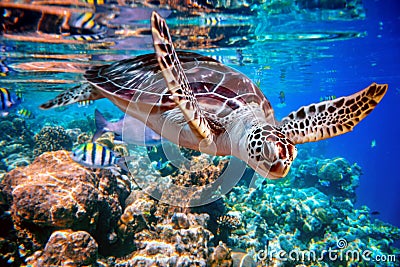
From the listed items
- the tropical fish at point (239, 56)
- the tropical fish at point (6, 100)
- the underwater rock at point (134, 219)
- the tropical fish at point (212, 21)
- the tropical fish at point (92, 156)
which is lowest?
the underwater rock at point (134, 219)

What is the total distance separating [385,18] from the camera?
1149 centimetres

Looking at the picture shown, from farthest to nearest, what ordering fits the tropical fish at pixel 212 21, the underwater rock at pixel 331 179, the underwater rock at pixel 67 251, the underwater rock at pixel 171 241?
the underwater rock at pixel 331 179
the tropical fish at pixel 212 21
the underwater rock at pixel 171 241
the underwater rock at pixel 67 251

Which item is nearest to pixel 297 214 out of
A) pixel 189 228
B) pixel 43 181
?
pixel 189 228

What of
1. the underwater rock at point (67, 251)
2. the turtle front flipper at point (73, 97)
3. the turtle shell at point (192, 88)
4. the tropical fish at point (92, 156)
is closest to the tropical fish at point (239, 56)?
the turtle shell at point (192, 88)

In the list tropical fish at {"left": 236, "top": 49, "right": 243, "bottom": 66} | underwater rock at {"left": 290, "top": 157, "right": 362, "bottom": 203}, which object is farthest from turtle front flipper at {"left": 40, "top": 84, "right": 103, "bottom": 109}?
underwater rock at {"left": 290, "top": 157, "right": 362, "bottom": 203}

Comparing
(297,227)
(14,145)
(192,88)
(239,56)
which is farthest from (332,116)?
(14,145)

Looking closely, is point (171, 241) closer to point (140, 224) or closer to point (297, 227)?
point (140, 224)

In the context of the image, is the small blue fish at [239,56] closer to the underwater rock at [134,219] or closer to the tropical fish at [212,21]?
the tropical fish at [212,21]

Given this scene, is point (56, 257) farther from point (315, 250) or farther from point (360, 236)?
point (360, 236)

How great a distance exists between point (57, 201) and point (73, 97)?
87.7 inches

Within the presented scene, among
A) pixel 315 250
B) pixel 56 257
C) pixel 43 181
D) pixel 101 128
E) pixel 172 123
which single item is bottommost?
pixel 56 257

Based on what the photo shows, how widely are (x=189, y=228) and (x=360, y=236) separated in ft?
25.6

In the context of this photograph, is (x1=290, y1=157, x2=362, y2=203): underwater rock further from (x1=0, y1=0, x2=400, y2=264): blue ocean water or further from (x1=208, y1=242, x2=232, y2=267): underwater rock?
(x1=208, y1=242, x2=232, y2=267): underwater rock

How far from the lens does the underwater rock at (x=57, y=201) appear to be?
4094 millimetres
